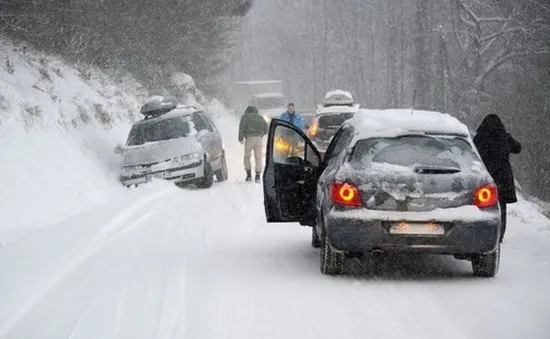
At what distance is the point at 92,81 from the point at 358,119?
16660mm

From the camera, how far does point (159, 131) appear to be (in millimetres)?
17625

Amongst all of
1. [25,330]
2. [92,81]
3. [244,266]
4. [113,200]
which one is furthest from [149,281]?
[92,81]

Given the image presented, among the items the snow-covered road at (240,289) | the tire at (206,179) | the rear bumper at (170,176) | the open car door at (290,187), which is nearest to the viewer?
the snow-covered road at (240,289)

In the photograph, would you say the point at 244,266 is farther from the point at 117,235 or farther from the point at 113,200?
the point at 113,200

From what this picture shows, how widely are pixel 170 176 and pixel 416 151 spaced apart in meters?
10.1

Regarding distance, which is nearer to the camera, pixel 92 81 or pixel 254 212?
pixel 254 212

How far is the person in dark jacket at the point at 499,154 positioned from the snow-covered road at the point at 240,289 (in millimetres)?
769

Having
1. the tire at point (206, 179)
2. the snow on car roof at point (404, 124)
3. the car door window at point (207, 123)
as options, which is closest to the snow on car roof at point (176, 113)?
the car door window at point (207, 123)

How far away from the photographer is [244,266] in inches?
332

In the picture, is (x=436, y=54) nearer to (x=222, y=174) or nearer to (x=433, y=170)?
(x=222, y=174)

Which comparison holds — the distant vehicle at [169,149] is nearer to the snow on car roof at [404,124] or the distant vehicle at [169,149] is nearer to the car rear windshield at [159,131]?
the car rear windshield at [159,131]

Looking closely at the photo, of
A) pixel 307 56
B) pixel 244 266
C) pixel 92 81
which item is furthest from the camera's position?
pixel 307 56

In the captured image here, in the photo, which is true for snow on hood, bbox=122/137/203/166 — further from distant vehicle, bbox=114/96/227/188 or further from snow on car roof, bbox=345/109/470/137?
snow on car roof, bbox=345/109/470/137

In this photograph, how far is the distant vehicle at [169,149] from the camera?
1691 cm
